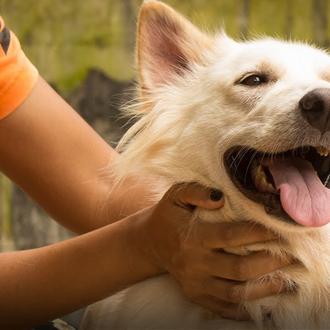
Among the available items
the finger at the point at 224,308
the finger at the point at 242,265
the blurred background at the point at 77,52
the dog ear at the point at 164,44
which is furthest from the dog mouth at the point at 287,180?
the blurred background at the point at 77,52

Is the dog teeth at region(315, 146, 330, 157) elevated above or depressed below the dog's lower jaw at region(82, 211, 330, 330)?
above

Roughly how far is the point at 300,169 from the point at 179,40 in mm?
529

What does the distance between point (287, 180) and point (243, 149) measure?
0.11m

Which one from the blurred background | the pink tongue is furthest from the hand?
the blurred background

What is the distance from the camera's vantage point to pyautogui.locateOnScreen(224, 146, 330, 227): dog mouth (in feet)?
3.96

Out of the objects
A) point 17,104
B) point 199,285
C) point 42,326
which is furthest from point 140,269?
point 17,104

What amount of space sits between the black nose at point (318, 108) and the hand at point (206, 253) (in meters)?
0.23

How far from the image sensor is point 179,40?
1643 mm

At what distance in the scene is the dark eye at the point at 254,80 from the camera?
140 cm

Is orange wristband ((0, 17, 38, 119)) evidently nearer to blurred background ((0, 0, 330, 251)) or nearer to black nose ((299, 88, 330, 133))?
black nose ((299, 88, 330, 133))

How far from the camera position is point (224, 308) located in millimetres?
1332

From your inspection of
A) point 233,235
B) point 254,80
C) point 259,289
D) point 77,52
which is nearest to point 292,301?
point 259,289

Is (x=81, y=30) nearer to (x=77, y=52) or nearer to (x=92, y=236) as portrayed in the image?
(x=77, y=52)

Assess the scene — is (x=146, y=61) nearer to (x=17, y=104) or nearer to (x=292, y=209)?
(x=17, y=104)
